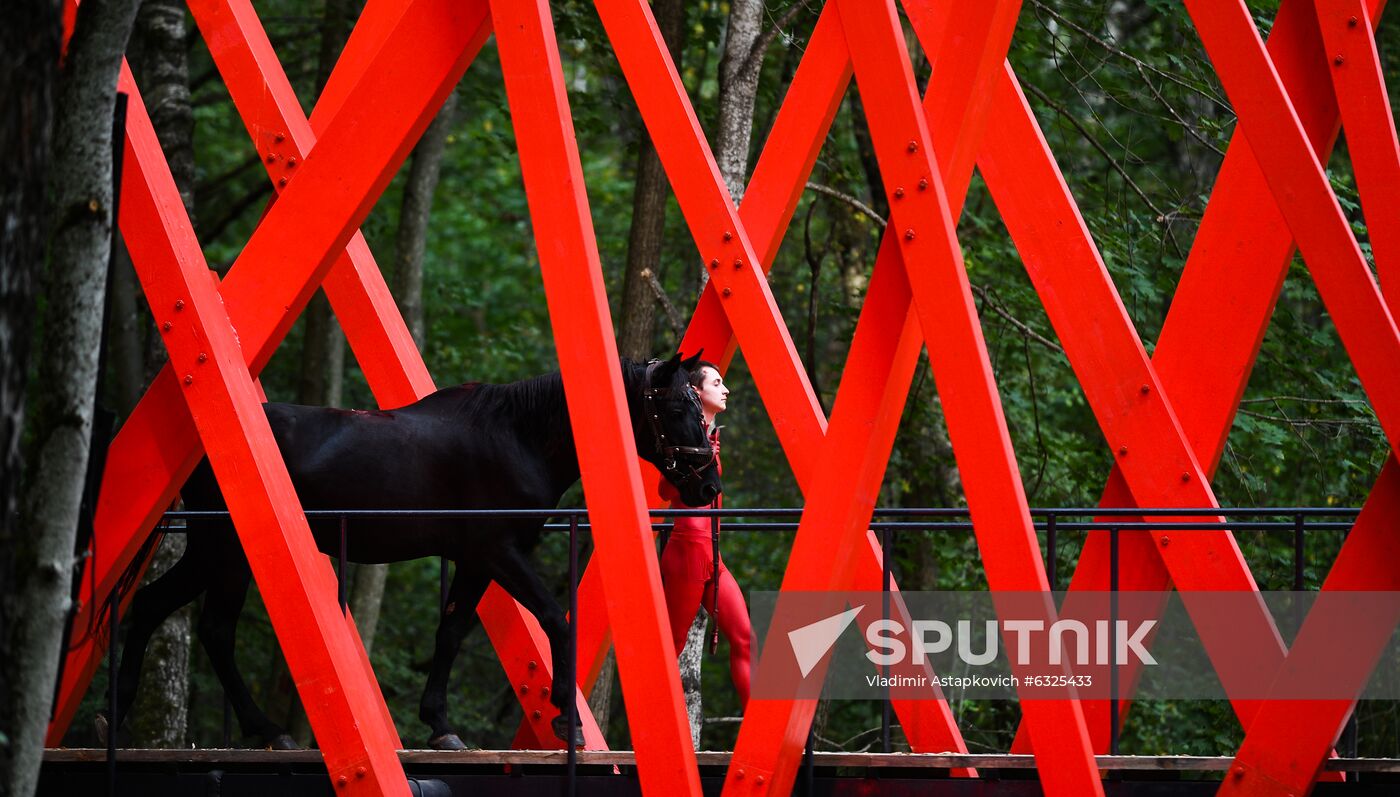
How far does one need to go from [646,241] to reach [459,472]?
11.9 ft

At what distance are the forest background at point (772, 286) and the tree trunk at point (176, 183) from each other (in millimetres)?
21

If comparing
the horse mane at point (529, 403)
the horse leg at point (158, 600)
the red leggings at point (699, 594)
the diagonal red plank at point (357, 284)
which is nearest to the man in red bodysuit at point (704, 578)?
the red leggings at point (699, 594)

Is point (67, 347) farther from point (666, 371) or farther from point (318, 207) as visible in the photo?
point (666, 371)

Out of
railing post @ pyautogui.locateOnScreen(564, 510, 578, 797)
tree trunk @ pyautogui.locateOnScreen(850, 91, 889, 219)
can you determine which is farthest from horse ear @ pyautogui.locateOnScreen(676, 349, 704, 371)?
tree trunk @ pyautogui.locateOnScreen(850, 91, 889, 219)

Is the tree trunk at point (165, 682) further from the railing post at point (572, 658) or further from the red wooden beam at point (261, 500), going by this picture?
the railing post at point (572, 658)

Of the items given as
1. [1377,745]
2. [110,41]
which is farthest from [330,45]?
[1377,745]

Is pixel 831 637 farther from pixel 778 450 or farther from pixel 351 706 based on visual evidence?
pixel 778 450

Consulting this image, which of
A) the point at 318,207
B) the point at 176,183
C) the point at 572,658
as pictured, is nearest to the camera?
the point at 318,207

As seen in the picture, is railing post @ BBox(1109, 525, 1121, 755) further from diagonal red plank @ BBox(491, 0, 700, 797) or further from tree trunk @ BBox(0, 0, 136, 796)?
tree trunk @ BBox(0, 0, 136, 796)

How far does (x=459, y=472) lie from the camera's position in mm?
6742

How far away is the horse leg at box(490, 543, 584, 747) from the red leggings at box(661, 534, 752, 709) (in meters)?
0.51

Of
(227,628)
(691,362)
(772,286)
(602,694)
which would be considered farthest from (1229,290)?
(772,286)

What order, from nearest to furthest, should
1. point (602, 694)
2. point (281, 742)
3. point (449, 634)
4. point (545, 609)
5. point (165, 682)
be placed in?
point (545, 609) < point (281, 742) < point (449, 634) < point (602, 694) < point (165, 682)

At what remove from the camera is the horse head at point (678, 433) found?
255 inches
